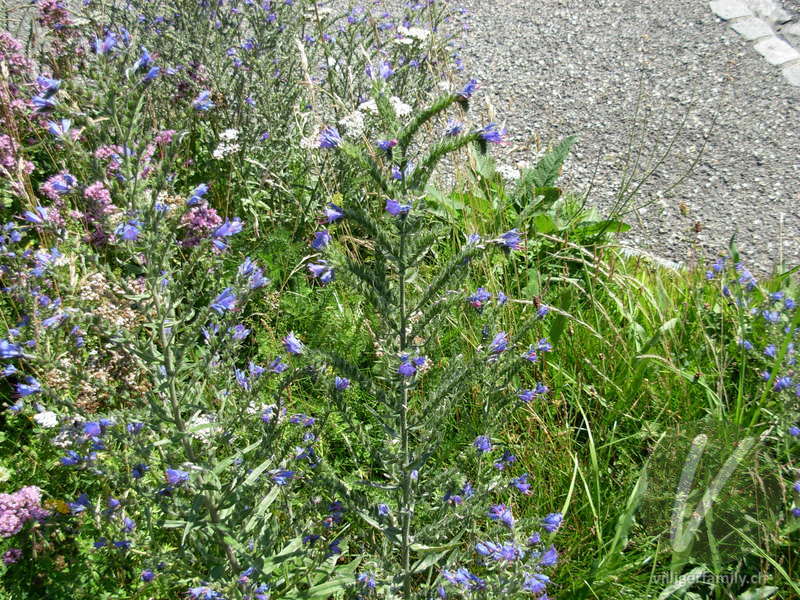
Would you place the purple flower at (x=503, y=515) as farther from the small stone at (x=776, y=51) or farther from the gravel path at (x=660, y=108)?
the small stone at (x=776, y=51)

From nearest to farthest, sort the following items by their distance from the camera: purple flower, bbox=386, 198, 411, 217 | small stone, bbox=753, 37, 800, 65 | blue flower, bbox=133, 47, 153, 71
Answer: purple flower, bbox=386, 198, 411, 217, blue flower, bbox=133, 47, 153, 71, small stone, bbox=753, 37, 800, 65

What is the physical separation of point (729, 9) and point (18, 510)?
6.80 m

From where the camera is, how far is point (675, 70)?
220 inches

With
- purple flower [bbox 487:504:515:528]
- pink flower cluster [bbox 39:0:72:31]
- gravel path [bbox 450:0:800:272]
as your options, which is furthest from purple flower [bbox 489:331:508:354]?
pink flower cluster [bbox 39:0:72:31]

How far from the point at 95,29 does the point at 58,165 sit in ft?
2.42

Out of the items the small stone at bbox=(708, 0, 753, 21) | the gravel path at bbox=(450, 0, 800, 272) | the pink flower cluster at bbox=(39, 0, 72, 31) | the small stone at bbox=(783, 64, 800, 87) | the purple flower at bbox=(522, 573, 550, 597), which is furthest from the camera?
the small stone at bbox=(708, 0, 753, 21)

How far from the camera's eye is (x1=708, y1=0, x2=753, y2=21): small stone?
20.0 ft

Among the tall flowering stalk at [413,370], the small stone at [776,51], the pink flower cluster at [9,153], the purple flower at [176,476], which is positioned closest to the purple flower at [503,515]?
the tall flowering stalk at [413,370]

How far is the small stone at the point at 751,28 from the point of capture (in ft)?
19.1

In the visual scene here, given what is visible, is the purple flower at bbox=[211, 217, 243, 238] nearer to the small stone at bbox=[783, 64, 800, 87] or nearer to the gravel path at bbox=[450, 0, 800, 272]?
the gravel path at bbox=[450, 0, 800, 272]

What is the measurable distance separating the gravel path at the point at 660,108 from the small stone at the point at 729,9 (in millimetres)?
112

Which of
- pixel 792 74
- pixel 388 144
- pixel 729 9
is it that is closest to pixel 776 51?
pixel 792 74

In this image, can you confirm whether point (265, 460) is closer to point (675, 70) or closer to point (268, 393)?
point (268, 393)

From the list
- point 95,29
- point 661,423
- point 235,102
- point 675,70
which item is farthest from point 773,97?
point 95,29
